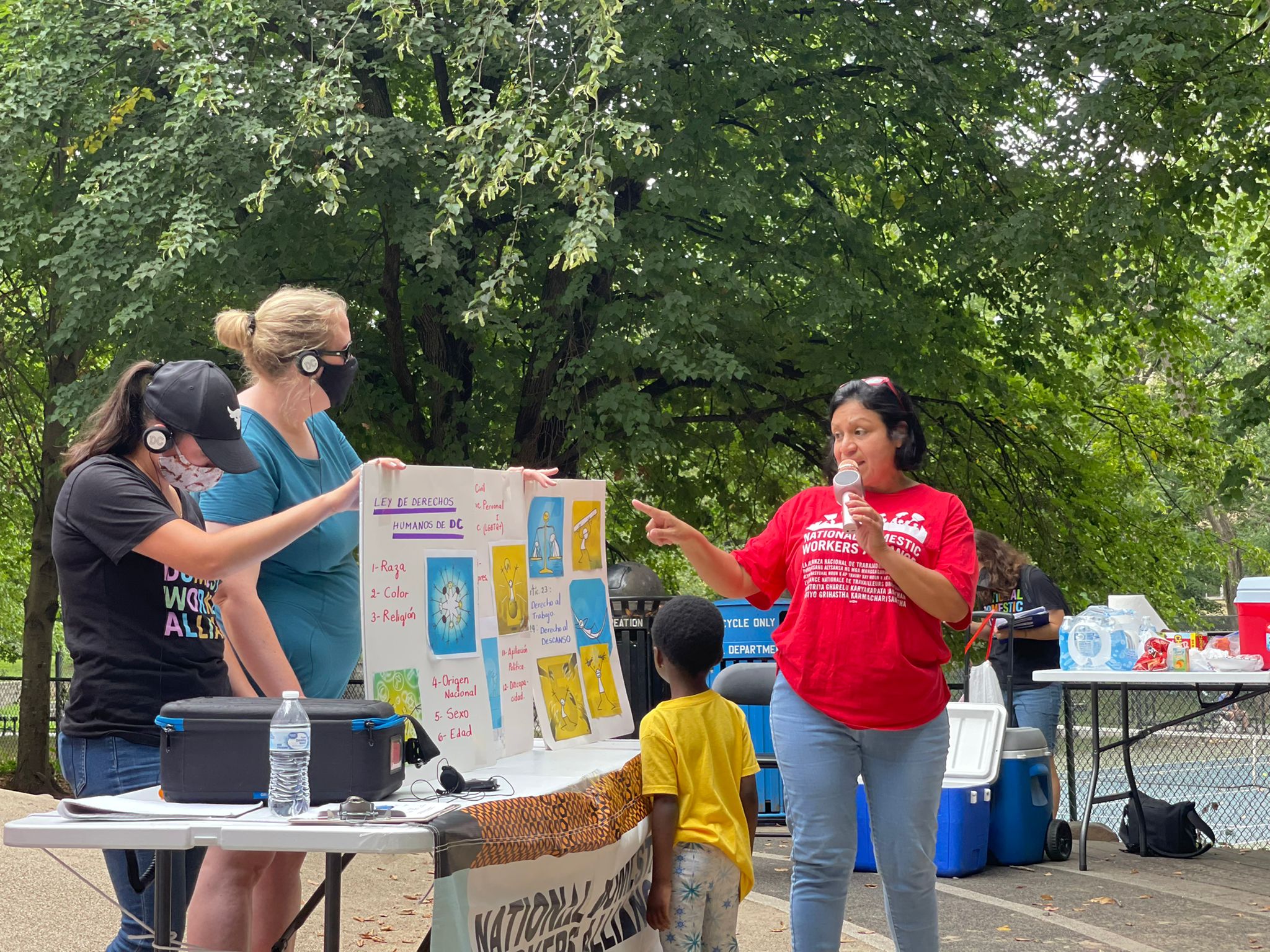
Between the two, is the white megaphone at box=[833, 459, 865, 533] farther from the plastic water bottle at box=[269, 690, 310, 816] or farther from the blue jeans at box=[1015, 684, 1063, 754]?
the blue jeans at box=[1015, 684, 1063, 754]

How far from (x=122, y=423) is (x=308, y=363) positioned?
1.67 feet

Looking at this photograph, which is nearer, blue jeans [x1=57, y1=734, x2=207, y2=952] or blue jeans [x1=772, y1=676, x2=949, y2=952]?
blue jeans [x1=57, y1=734, x2=207, y2=952]

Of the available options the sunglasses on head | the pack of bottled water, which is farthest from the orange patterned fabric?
the pack of bottled water

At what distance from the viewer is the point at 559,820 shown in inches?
128

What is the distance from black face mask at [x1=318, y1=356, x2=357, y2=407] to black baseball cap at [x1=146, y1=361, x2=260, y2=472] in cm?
41

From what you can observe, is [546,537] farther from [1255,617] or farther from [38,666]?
[38,666]

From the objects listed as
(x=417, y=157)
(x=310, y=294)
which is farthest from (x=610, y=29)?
(x=310, y=294)

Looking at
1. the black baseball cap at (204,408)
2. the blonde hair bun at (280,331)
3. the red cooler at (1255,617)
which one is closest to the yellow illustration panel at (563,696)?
the blonde hair bun at (280,331)

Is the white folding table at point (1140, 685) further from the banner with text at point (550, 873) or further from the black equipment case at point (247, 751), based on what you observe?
the black equipment case at point (247, 751)

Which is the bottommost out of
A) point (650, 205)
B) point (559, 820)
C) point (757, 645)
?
point (559, 820)

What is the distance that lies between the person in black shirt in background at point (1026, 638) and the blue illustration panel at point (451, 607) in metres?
5.65

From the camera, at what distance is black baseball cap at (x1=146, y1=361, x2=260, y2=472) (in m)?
3.00

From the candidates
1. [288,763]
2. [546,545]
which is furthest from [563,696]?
[288,763]

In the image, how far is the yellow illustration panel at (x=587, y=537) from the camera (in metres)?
4.49
